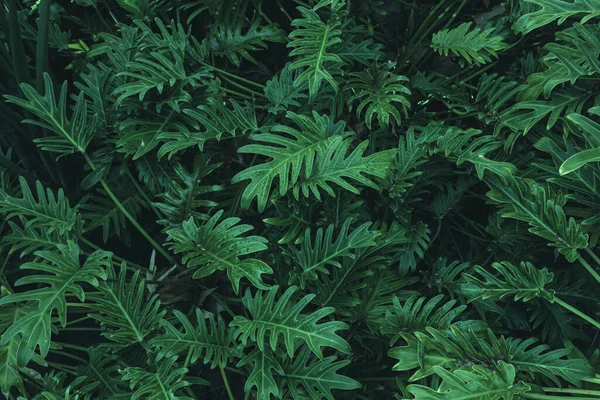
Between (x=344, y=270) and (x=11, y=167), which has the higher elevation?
(x=11, y=167)

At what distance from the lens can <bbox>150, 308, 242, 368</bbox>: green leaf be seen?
1.21 meters

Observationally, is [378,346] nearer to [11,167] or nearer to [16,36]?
[11,167]

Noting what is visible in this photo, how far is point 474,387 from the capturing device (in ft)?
3.58

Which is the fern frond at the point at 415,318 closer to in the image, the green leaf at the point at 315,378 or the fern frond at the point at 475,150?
the green leaf at the point at 315,378

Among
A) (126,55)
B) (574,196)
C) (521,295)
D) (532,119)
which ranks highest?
(126,55)

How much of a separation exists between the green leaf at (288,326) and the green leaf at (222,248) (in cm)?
5

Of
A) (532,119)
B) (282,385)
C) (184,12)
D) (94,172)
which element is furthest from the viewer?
(184,12)

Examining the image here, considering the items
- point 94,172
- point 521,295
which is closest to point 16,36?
point 94,172

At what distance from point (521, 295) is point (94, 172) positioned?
903 millimetres

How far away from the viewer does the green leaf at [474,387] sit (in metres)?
1.07

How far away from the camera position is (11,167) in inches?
58.1

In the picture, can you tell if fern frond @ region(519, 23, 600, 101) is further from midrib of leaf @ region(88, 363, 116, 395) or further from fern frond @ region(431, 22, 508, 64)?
midrib of leaf @ region(88, 363, 116, 395)

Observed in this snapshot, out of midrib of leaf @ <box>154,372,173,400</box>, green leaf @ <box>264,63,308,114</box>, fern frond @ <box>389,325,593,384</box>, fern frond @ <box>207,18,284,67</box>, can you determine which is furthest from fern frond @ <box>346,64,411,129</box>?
midrib of leaf @ <box>154,372,173,400</box>

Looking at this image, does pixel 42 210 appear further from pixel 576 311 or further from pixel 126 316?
pixel 576 311
